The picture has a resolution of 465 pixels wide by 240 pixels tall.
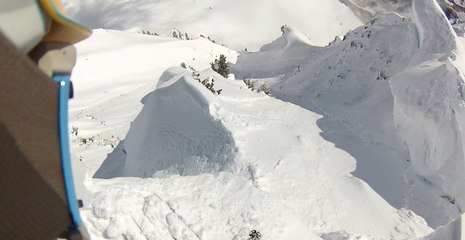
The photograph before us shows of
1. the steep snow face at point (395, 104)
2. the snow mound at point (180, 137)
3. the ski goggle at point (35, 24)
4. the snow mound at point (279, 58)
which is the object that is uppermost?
the ski goggle at point (35, 24)

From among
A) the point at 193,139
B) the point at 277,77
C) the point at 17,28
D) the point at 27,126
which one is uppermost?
the point at 17,28

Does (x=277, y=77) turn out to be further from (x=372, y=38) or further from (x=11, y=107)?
(x=11, y=107)

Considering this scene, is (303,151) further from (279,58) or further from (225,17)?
(225,17)

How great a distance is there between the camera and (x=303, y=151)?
826cm

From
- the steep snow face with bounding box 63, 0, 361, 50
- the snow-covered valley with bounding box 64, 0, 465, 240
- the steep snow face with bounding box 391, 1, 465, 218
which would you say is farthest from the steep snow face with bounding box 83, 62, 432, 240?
the steep snow face with bounding box 63, 0, 361, 50

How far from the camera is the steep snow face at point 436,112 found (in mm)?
7980

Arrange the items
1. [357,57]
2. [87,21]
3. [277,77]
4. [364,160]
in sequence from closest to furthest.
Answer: [364,160]
[357,57]
[277,77]
[87,21]

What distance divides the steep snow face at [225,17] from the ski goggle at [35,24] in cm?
3723

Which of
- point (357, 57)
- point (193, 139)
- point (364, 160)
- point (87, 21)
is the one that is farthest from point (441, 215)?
point (87, 21)

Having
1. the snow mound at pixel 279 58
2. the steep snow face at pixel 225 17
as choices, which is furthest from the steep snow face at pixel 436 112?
the steep snow face at pixel 225 17

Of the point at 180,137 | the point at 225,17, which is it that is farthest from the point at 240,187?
the point at 225,17

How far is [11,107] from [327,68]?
13779 millimetres

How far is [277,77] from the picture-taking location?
18.0m

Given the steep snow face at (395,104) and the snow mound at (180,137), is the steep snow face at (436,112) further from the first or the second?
the snow mound at (180,137)
